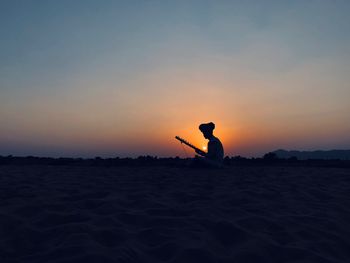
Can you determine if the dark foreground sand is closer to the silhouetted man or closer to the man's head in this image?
the silhouetted man

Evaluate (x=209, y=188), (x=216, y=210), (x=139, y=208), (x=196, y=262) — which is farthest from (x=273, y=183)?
(x=196, y=262)

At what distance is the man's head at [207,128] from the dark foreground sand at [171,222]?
136 inches

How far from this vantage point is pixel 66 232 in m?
3.64

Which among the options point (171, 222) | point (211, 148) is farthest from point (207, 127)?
point (171, 222)

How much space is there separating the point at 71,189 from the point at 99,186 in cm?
49

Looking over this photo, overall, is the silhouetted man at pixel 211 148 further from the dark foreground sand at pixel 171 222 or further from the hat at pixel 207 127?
the dark foreground sand at pixel 171 222

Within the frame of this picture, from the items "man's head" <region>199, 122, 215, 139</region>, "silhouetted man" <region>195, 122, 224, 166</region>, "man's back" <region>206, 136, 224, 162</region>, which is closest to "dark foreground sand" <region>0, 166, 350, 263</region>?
"silhouetted man" <region>195, 122, 224, 166</region>

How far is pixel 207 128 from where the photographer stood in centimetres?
964

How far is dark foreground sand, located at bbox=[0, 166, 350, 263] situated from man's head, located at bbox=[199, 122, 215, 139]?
346 centimetres

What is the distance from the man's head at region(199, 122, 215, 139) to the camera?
31.6ft

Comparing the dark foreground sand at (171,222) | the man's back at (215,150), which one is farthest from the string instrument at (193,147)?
the dark foreground sand at (171,222)

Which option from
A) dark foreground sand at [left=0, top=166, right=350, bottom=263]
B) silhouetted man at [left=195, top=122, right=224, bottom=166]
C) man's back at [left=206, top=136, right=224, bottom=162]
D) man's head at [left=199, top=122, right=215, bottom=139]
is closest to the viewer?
dark foreground sand at [left=0, top=166, right=350, bottom=263]

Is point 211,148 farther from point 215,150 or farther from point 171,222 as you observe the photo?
point 171,222

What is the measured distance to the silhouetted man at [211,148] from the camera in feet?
30.3
